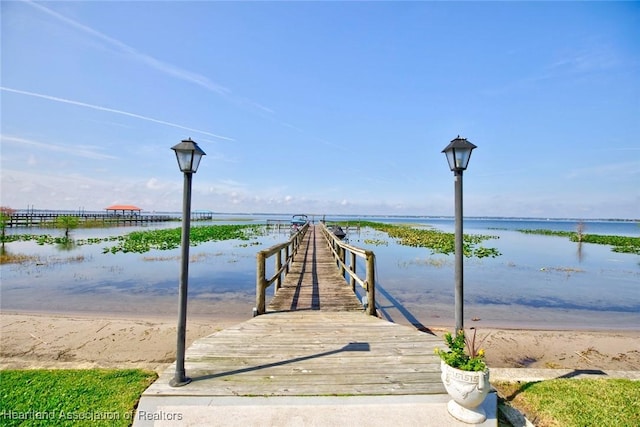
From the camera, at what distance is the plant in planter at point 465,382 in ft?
8.54

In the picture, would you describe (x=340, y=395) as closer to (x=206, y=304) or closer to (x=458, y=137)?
(x=458, y=137)

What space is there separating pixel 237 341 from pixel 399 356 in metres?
2.31

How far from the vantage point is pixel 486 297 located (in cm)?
1117

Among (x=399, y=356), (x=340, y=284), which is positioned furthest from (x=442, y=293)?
(x=399, y=356)

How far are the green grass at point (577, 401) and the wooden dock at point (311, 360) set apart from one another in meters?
0.96

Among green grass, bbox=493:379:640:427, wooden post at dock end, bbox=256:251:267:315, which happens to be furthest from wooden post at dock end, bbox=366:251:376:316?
green grass, bbox=493:379:640:427

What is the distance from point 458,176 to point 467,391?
255 centimetres

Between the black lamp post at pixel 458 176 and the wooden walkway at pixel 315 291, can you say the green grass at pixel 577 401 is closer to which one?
the black lamp post at pixel 458 176

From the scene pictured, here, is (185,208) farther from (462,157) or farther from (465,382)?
(462,157)

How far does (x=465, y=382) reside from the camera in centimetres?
261

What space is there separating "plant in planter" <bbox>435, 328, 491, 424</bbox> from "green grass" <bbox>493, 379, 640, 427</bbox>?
930 mm

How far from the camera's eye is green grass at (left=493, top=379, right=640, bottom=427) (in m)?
3.02

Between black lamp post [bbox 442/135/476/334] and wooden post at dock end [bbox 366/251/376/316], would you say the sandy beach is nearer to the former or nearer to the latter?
wooden post at dock end [bbox 366/251/376/316]

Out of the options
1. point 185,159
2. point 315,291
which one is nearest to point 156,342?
point 315,291
